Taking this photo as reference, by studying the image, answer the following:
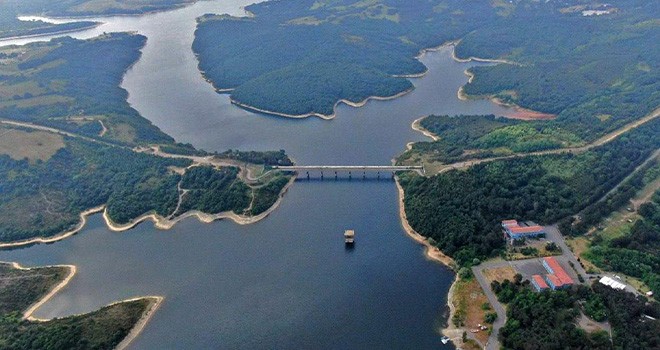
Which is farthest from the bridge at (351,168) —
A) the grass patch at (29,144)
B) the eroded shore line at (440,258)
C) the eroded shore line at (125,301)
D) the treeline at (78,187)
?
the grass patch at (29,144)

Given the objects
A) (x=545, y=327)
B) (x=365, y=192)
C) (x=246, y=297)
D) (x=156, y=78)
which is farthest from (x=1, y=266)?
(x=156, y=78)

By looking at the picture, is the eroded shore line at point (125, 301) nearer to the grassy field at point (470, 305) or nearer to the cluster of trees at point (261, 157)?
the cluster of trees at point (261, 157)

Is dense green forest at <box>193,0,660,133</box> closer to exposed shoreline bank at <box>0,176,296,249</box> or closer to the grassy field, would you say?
exposed shoreline bank at <box>0,176,296,249</box>

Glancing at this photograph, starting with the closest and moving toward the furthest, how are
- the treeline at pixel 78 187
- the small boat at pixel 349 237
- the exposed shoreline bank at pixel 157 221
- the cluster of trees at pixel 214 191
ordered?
the small boat at pixel 349 237, the exposed shoreline bank at pixel 157 221, the treeline at pixel 78 187, the cluster of trees at pixel 214 191

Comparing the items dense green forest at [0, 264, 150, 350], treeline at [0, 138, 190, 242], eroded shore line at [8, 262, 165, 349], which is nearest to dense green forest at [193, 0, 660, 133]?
treeline at [0, 138, 190, 242]

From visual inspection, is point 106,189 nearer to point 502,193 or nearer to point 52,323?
point 52,323

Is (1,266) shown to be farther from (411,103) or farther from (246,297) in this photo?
(411,103)
